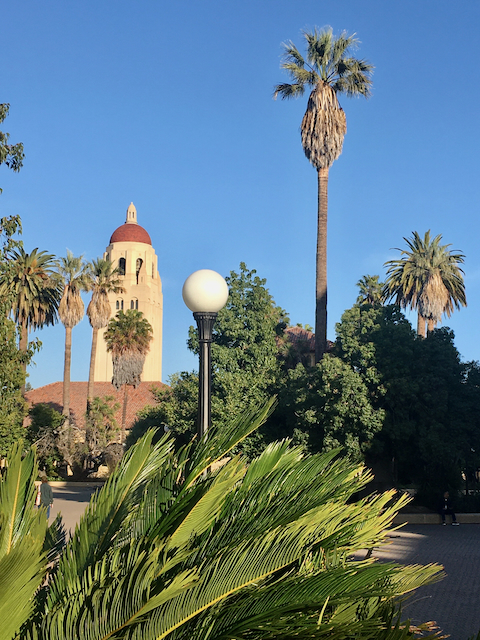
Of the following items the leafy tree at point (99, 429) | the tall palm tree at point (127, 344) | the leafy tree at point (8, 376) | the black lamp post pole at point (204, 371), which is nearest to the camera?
the black lamp post pole at point (204, 371)

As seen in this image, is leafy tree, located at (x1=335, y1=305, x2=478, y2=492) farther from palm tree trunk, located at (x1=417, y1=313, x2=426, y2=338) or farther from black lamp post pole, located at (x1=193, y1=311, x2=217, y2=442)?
black lamp post pole, located at (x1=193, y1=311, x2=217, y2=442)

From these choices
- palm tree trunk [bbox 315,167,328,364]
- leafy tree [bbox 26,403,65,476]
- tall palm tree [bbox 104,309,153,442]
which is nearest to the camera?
palm tree trunk [bbox 315,167,328,364]

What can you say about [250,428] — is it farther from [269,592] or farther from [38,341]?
[38,341]

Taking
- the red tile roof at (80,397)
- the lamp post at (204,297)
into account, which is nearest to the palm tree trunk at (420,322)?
the red tile roof at (80,397)

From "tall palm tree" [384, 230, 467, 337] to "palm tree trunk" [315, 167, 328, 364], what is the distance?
1352cm

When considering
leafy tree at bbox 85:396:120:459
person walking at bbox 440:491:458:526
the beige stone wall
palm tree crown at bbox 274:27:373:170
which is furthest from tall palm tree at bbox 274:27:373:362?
the beige stone wall

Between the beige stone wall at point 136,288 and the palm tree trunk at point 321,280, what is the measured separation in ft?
179

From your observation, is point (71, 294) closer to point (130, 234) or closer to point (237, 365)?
point (237, 365)

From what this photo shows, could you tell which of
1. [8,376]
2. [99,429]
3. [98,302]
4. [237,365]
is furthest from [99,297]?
[8,376]

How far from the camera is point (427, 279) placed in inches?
1469

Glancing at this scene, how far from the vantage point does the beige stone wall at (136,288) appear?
260 feet

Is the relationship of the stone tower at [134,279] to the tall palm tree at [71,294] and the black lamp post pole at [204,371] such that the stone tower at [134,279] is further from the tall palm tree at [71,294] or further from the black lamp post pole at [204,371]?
the black lamp post pole at [204,371]

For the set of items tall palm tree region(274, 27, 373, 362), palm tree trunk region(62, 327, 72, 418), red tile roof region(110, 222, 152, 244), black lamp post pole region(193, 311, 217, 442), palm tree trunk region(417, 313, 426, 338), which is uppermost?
red tile roof region(110, 222, 152, 244)

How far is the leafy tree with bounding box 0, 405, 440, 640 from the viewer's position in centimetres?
219
